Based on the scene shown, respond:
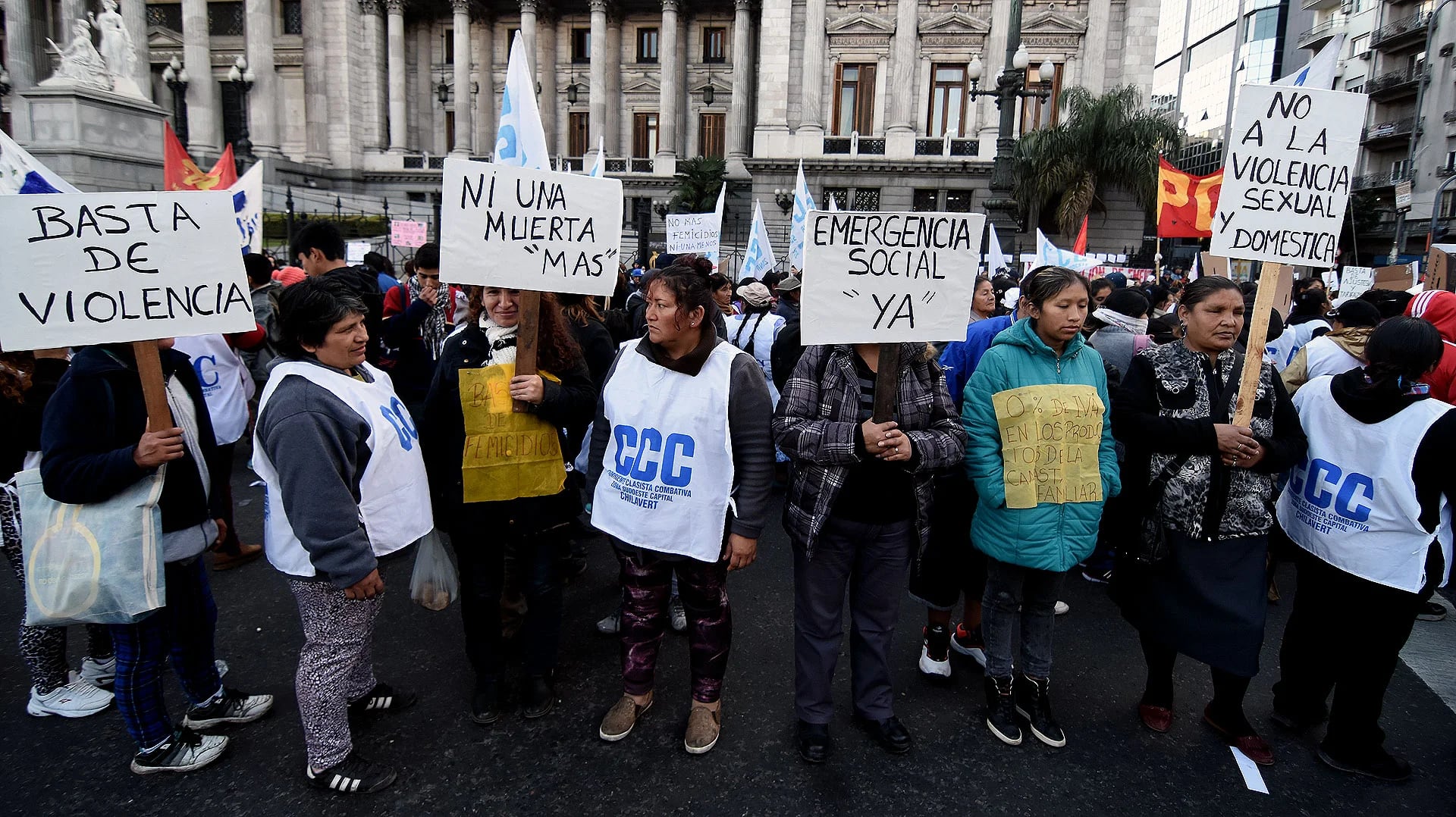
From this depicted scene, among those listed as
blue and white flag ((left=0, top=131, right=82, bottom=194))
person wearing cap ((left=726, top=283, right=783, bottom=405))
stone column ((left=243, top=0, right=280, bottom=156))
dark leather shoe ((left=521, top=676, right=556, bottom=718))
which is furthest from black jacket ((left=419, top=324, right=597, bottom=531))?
stone column ((left=243, top=0, right=280, bottom=156))

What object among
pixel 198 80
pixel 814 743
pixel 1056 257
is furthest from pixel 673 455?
pixel 198 80

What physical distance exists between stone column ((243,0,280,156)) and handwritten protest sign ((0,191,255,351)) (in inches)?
1577

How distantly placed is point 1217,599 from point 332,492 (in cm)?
343

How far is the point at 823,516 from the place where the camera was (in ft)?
10.0

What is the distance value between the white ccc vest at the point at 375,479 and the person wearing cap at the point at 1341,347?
4.94 meters

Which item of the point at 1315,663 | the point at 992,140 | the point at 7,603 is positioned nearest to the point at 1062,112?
the point at 992,140

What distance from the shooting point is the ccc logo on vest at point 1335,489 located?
316 cm

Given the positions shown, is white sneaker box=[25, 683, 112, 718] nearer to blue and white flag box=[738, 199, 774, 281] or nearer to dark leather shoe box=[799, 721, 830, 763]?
dark leather shoe box=[799, 721, 830, 763]

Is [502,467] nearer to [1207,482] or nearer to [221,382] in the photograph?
[1207,482]

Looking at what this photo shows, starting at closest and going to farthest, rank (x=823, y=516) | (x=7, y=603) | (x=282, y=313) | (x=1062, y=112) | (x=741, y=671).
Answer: (x=282, y=313) < (x=823, y=516) < (x=741, y=671) < (x=7, y=603) < (x=1062, y=112)

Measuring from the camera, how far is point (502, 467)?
3287mm

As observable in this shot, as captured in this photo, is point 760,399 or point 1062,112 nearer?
point 760,399

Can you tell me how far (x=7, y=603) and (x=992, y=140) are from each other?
3298 cm

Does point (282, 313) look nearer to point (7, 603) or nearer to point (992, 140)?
point (7, 603)
